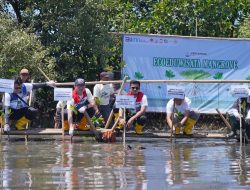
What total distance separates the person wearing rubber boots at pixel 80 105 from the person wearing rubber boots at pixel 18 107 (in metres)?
0.90

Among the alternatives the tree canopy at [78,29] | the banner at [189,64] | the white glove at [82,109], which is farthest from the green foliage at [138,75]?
the white glove at [82,109]

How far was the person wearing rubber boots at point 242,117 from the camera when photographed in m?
Result: 18.8

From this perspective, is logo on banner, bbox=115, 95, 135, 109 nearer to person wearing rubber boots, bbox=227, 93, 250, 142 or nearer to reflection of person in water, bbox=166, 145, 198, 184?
reflection of person in water, bbox=166, 145, 198, 184

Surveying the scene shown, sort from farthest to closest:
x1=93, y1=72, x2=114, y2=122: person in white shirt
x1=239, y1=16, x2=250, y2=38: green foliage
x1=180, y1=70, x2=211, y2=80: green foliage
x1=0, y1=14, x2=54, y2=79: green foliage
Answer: x1=239, y1=16, x2=250, y2=38: green foliage → x1=180, y1=70, x2=211, y2=80: green foliage → x1=0, y1=14, x2=54, y2=79: green foliage → x1=93, y1=72, x2=114, y2=122: person in white shirt

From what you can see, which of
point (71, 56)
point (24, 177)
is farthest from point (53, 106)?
point (24, 177)

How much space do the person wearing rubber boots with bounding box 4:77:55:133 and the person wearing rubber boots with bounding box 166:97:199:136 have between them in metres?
3.11

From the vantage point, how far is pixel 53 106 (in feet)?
83.1

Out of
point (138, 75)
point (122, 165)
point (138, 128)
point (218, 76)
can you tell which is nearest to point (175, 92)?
point (138, 128)

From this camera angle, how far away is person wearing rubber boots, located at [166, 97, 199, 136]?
19172 mm

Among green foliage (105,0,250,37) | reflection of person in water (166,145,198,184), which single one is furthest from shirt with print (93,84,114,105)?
green foliage (105,0,250,37)

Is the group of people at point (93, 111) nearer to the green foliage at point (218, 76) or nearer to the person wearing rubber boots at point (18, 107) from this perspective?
the person wearing rubber boots at point (18, 107)

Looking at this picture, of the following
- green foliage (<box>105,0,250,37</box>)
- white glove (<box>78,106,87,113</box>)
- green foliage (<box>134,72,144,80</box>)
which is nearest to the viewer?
white glove (<box>78,106,87,113</box>)

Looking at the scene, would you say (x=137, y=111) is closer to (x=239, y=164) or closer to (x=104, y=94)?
(x=104, y=94)

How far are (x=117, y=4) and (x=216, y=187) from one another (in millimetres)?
18527
